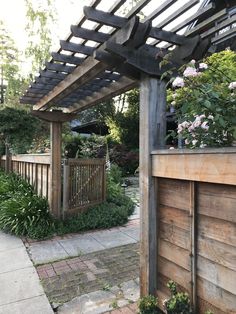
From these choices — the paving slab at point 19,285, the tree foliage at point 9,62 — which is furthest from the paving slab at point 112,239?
the tree foliage at point 9,62

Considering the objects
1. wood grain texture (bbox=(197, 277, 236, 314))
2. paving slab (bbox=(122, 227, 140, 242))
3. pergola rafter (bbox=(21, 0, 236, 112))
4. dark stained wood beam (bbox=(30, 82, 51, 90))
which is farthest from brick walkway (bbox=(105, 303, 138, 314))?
dark stained wood beam (bbox=(30, 82, 51, 90))

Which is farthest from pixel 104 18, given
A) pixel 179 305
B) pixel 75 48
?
pixel 179 305

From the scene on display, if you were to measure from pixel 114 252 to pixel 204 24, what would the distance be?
3234 millimetres

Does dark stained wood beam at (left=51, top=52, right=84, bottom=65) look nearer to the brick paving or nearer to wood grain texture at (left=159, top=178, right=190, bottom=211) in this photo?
wood grain texture at (left=159, top=178, right=190, bottom=211)

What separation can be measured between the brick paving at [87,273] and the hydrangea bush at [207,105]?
1.80m

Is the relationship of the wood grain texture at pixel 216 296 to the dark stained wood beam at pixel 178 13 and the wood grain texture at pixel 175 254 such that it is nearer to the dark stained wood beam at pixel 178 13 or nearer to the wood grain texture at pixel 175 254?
the wood grain texture at pixel 175 254

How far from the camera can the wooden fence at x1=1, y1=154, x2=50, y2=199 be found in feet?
20.5

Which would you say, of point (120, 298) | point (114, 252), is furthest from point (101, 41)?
point (114, 252)

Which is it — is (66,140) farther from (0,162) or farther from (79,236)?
(79,236)

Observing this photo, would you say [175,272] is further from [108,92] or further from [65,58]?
[108,92]

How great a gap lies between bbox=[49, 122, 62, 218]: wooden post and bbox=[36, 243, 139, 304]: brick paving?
5.40 feet

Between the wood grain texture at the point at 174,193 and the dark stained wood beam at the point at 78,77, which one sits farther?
the dark stained wood beam at the point at 78,77

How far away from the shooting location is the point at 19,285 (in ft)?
11.3

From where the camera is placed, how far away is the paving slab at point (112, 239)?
4770mm
